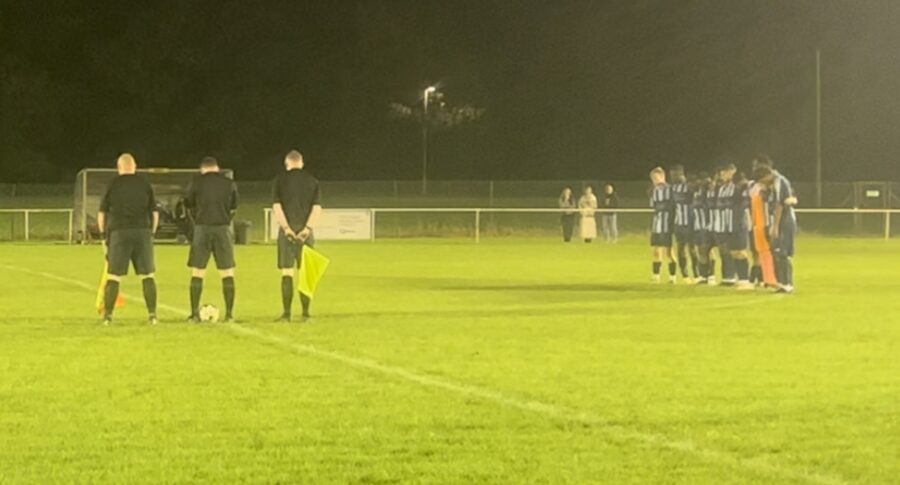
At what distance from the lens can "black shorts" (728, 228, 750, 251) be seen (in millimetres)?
24047

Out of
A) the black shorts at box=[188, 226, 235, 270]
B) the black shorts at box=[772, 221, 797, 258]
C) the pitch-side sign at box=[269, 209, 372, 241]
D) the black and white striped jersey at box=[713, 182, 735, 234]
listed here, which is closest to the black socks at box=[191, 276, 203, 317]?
the black shorts at box=[188, 226, 235, 270]

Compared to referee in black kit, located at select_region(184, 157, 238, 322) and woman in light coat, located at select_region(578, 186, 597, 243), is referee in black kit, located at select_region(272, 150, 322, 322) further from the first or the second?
woman in light coat, located at select_region(578, 186, 597, 243)

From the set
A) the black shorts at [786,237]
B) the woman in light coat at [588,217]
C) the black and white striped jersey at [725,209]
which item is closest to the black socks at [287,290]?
the black shorts at [786,237]

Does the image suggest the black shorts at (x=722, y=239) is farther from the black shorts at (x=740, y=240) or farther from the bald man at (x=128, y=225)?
the bald man at (x=128, y=225)

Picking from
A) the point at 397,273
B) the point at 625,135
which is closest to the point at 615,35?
the point at 625,135

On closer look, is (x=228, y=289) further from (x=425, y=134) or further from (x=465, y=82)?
(x=465, y=82)

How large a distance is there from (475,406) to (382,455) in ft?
6.48

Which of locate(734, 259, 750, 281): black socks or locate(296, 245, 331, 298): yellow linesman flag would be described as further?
locate(734, 259, 750, 281): black socks

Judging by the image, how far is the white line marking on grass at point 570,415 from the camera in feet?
27.5

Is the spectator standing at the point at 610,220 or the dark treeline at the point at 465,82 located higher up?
the dark treeline at the point at 465,82

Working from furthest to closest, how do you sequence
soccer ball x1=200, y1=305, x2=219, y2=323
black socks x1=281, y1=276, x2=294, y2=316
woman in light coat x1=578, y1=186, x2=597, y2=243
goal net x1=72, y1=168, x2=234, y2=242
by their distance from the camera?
woman in light coat x1=578, y1=186, x2=597, y2=243, goal net x1=72, y1=168, x2=234, y2=242, soccer ball x1=200, y1=305, x2=219, y2=323, black socks x1=281, y1=276, x2=294, y2=316

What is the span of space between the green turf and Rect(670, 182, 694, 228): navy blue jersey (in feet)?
9.83

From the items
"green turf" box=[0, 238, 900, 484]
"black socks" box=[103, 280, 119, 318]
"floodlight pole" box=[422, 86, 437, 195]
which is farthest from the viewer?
"floodlight pole" box=[422, 86, 437, 195]

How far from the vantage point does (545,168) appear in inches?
3169
